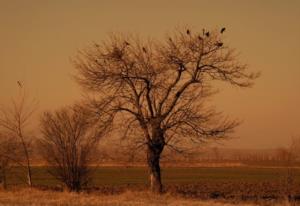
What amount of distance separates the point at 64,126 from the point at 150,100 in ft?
20.7

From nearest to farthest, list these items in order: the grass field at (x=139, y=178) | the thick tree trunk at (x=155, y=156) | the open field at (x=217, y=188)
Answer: the thick tree trunk at (x=155, y=156)
the open field at (x=217, y=188)
the grass field at (x=139, y=178)

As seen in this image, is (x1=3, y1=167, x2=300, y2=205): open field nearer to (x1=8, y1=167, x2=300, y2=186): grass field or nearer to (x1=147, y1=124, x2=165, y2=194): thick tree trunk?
(x1=8, y1=167, x2=300, y2=186): grass field

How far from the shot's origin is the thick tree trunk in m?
27.4

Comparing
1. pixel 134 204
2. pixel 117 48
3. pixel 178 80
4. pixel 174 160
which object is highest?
pixel 117 48

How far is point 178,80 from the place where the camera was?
2736 cm

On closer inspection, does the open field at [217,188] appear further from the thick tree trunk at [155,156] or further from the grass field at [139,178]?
the thick tree trunk at [155,156]

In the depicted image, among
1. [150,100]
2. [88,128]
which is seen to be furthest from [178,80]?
[88,128]

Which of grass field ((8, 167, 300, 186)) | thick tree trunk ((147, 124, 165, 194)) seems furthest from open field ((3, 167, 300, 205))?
thick tree trunk ((147, 124, 165, 194))

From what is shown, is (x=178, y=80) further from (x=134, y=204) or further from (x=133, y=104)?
(x=134, y=204)

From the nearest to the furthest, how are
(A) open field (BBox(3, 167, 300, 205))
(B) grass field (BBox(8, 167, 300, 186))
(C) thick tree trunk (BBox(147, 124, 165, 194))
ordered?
(C) thick tree trunk (BBox(147, 124, 165, 194)) → (A) open field (BBox(3, 167, 300, 205)) → (B) grass field (BBox(8, 167, 300, 186))

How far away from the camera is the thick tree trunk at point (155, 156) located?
90.0 ft

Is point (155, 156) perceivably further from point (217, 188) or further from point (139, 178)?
point (139, 178)

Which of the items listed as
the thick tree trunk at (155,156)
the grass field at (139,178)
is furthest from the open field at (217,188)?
the thick tree trunk at (155,156)

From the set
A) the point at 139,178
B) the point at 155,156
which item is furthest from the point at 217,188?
the point at 139,178
